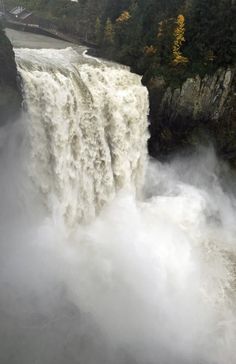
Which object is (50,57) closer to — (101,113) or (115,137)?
(101,113)

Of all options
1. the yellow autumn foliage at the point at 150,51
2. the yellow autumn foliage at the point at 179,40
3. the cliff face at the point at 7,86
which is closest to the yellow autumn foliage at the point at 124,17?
the yellow autumn foliage at the point at 150,51

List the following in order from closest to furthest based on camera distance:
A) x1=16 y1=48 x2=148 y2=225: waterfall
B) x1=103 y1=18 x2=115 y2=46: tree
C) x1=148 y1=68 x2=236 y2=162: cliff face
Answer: x1=16 y1=48 x2=148 y2=225: waterfall → x1=148 y1=68 x2=236 y2=162: cliff face → x1=103 y1=18 x2=115 y2=46: tree

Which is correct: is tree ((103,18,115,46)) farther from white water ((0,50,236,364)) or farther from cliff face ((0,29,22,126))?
cliff face ((0,29,22,126))

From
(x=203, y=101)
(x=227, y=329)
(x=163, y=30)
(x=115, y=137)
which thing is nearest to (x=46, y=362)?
(x=227, y=329)

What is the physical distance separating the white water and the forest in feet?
13.2

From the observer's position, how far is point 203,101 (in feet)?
78.8

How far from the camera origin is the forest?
78.6 feet

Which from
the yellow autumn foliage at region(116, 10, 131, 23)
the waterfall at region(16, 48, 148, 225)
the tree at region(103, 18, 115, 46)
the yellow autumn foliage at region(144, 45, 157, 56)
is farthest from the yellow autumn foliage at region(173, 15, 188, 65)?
the yellow autumn foliage at region(116, 10, 131, 23)

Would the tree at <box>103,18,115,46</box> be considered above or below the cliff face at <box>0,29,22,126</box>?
above

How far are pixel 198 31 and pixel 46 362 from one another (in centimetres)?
2278

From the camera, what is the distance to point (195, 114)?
24312 mm

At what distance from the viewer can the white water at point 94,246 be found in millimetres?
A: 14266

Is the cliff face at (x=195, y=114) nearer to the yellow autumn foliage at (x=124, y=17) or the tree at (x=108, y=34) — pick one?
the tree at (x=108, y=34)

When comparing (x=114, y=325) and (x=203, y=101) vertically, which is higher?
(x=203, y=101)
